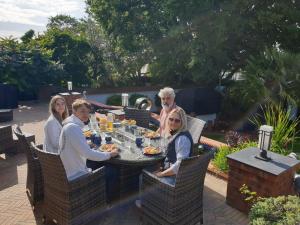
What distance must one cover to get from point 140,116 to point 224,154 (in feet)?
6.42

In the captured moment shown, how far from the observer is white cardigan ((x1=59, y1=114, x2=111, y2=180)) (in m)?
3.30

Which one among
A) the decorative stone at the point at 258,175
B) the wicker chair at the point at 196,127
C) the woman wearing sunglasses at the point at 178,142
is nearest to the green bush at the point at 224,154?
the wicker chair at the point at 196,127


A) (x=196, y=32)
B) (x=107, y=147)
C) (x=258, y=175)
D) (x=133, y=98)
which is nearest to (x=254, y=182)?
(x=258, y=175)

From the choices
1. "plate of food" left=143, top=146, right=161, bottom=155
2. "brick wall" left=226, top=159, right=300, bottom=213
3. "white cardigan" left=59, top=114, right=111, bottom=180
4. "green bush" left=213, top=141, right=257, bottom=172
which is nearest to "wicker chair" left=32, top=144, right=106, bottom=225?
"white cardigan" left=59, top=114, right=111, bottom=180

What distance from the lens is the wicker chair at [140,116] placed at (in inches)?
→ 249

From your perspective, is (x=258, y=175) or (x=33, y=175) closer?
(x=258, y=175)

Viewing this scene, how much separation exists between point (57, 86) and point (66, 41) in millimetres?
2609

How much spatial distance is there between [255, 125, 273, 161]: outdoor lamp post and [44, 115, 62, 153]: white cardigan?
9.20 ft

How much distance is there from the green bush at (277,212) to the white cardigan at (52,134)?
2.61 meters

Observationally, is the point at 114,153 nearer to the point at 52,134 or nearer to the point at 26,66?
the point at 52,134

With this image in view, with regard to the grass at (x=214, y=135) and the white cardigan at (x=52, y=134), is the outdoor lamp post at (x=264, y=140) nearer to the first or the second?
the white cardigan at (x=52, y=134)

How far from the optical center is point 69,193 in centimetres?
331

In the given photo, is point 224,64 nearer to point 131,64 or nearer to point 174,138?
point 131,64

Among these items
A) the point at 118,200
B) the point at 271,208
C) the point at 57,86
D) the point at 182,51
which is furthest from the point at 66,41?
the point at 271,208
